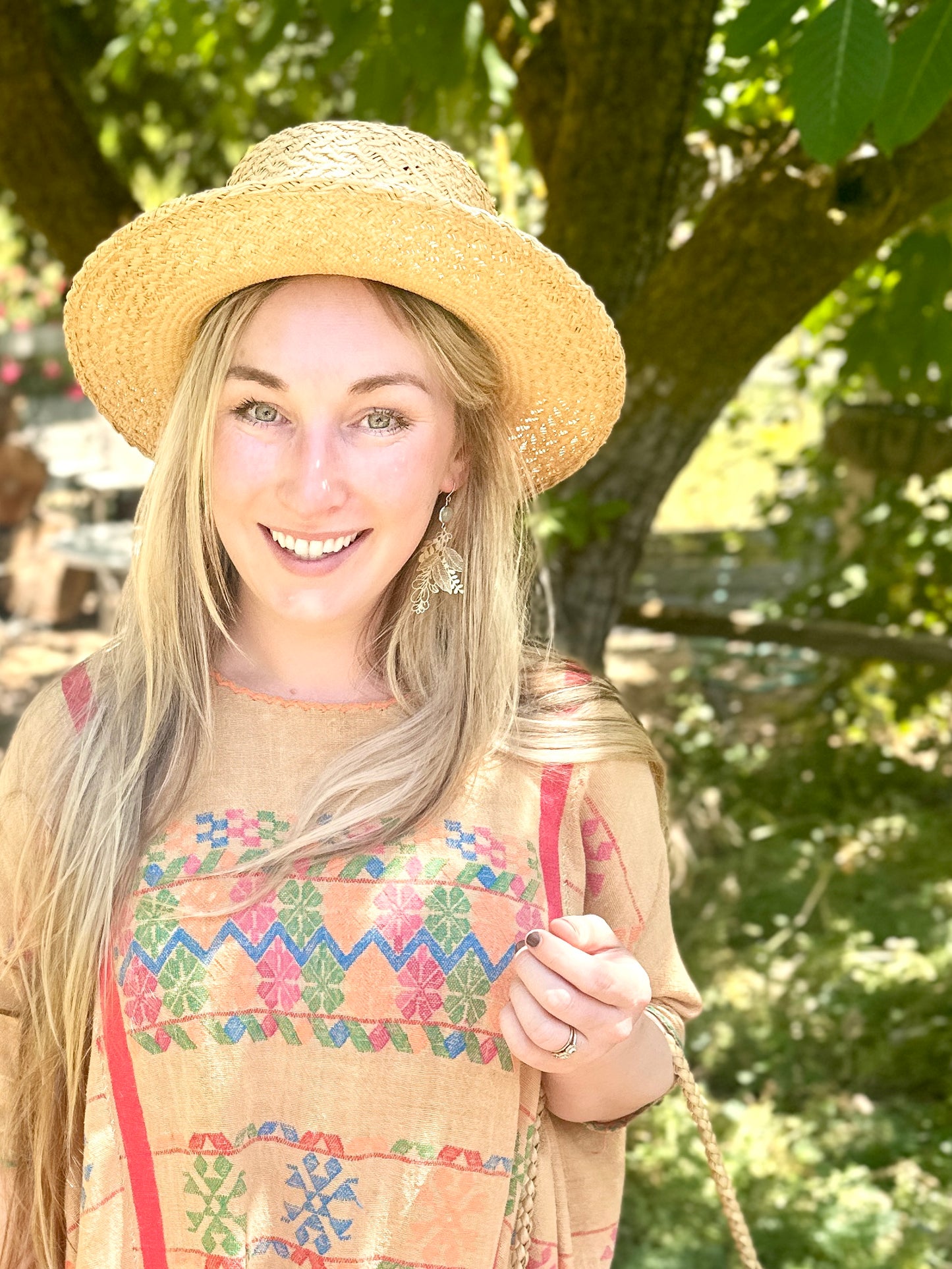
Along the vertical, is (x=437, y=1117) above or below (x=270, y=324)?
below

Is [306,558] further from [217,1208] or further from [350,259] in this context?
[217,1208]

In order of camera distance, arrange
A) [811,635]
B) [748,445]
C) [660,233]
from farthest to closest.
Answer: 1. [748,445]
2. [811,635]
3. [660,233]

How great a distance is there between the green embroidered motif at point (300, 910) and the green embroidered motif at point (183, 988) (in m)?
0.12

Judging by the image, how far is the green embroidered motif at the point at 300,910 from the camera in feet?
5.22

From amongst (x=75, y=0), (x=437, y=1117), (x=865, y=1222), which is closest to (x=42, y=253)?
(x=75, y=0)

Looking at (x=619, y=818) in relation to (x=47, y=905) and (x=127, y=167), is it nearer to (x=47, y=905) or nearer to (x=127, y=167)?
(x=47, y=905)

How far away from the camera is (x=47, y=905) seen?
167cm

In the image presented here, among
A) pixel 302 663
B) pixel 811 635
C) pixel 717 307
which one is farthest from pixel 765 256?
pixel 811 635

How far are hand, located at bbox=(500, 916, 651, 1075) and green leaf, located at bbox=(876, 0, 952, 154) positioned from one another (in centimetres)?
112

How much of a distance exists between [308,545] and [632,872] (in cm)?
59

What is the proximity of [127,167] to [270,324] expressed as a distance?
571 centimetres

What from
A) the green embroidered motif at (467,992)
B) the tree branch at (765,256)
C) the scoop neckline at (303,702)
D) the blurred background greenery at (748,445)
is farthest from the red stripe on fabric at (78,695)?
the tree branch at (765,256)

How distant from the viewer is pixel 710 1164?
169 cm

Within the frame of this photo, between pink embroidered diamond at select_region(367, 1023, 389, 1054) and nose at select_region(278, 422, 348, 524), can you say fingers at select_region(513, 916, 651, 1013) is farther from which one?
nose at select_region(278, 422, 348, 524)
